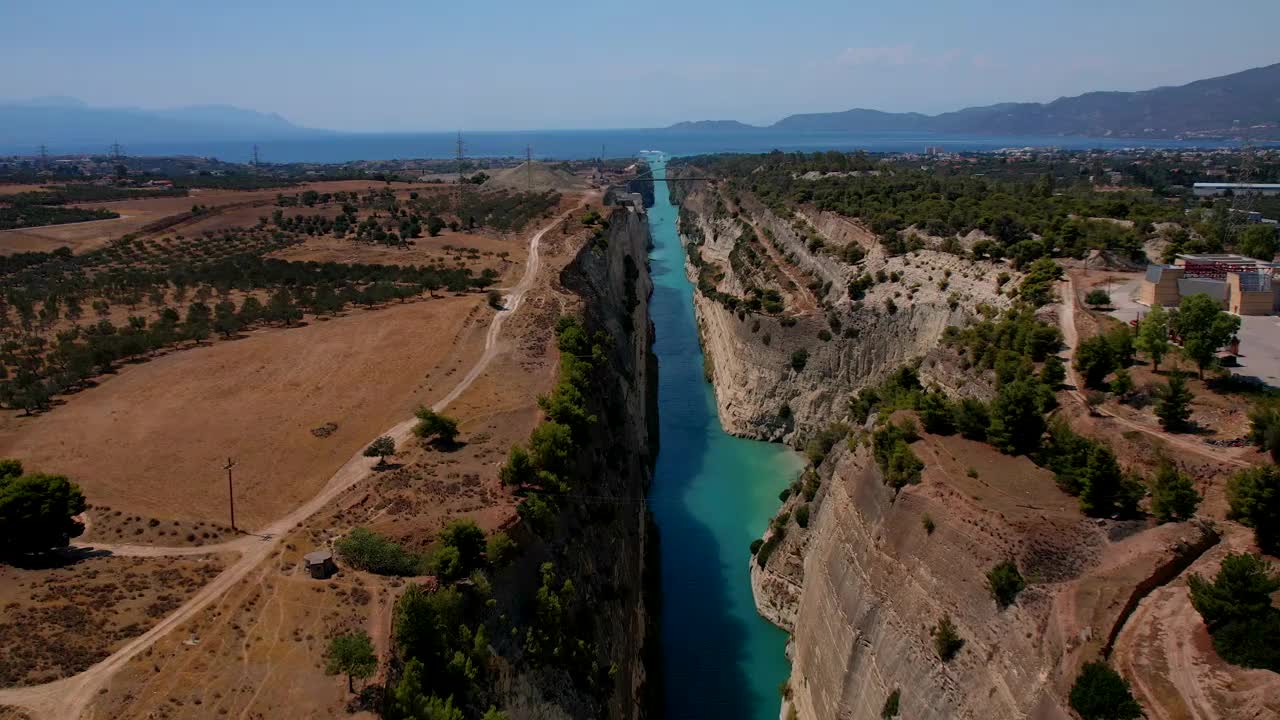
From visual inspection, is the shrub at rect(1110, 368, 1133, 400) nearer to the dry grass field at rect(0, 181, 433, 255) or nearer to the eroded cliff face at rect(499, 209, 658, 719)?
the eroded cliff face at rect(499, 209, 658, 719)

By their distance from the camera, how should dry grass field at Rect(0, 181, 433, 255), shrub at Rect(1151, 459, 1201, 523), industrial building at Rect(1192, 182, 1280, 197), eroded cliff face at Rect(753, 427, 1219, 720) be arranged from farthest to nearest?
industrial building at Rect(1192, 182, 1280, 197), dry grass field at Rect(0, 181, 433, 255), shrub at Rect(1151, 459, 1201, 523), eroded cliff face at Rect(753, 427, 1219, 720)

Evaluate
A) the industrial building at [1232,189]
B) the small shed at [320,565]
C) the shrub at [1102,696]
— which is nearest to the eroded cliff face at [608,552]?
the small shed at [320,565]

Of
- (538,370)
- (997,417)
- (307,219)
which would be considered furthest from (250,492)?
(307,219)

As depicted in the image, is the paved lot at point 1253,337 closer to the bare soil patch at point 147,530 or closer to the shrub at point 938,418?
the shrub at point 938,418

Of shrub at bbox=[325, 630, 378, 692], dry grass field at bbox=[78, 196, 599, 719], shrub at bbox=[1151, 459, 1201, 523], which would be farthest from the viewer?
shrub at bbox=[1151, 459, 1201, 523]

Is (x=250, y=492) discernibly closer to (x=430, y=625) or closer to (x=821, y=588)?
(x=430, y=625)

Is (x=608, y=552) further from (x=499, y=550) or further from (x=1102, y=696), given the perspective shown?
(x=1102, y=696)

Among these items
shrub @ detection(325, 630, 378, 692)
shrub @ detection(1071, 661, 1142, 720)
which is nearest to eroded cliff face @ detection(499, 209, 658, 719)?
shrub @ detection(325, 630, 378, 692)
